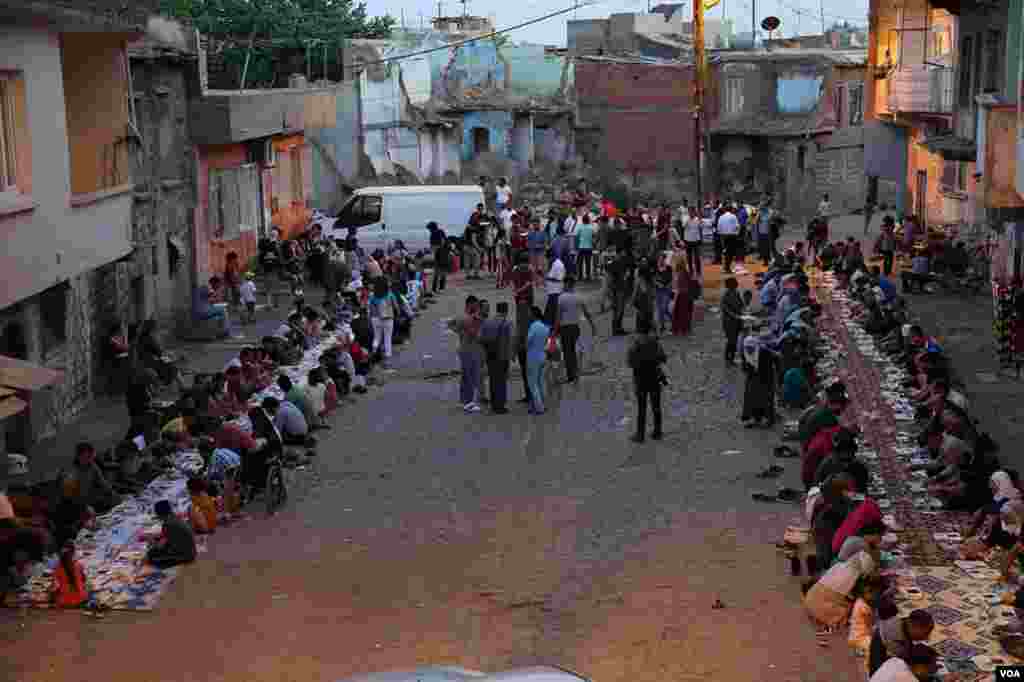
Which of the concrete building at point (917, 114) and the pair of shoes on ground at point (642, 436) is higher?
the concrete building at point (917, 114)

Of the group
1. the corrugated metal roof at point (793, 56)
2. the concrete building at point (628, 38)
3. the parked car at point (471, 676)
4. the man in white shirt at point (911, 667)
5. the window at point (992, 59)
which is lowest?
the man in white shirt at point (911, 667)

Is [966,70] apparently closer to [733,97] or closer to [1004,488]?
[1004,488]

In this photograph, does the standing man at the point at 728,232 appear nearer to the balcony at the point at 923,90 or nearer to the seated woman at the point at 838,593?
the balcony at the point at 923,90

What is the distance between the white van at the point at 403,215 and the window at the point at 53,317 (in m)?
14.9

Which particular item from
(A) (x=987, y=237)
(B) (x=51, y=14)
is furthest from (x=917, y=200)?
(B) (x=51, y=14)

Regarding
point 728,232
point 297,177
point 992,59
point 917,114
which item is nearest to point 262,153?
point 297,177

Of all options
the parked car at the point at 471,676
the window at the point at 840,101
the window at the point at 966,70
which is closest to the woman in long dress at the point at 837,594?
the parked car at the point at 471,676

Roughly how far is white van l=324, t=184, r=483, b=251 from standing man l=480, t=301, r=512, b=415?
15.1 m

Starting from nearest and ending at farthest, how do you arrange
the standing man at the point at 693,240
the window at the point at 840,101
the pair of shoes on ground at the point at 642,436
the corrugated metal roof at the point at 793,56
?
1. the pair of shoes on ground at the point at 642,436
2. the standing man at the point at 693,240
3. the window at the point at 840,101
4. the corrugated metal roof at the point at 793,56

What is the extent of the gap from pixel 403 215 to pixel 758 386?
17.7 m

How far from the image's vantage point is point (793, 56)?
48.3 metres

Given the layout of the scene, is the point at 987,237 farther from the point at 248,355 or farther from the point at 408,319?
the point at 248,355

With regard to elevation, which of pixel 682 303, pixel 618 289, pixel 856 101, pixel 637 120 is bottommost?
pixel 682 303

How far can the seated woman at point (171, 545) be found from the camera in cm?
1272
